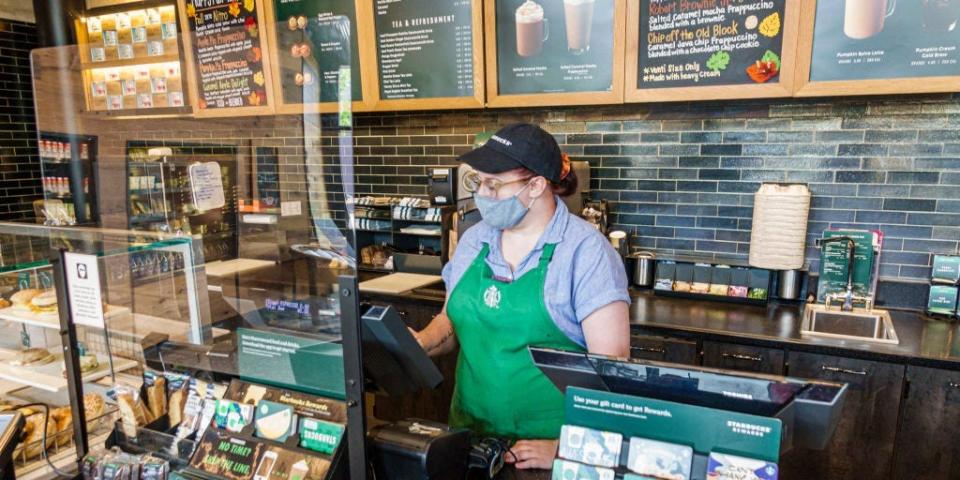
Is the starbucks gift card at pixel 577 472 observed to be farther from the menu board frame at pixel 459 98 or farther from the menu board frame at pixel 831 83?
the menu board frame at pixel 459 98

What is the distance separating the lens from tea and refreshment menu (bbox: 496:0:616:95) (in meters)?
3.01

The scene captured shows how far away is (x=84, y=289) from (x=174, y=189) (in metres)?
0.92

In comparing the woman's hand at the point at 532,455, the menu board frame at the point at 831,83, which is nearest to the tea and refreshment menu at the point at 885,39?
the menu board frame at the point at 831,83

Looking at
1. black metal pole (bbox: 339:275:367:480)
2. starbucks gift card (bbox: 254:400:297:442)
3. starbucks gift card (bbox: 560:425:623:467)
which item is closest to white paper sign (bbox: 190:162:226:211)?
starbucks gift card (bbox: 254:400:297:442)

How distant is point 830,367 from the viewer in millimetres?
2338

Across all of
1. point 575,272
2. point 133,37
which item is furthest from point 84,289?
point 133,37

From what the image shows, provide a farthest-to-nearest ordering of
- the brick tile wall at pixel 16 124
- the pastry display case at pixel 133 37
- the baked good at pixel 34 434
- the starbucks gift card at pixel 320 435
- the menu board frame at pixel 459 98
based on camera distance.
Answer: the brick tile wall at pixel 16 124, the pastry display case at pixel 133 37, the menu board frame at pixel 459 98, the baked good at pixel 34 434, the starbucks gift card at pixel 320 435

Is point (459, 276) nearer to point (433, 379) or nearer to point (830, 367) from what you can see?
point (433, 379)

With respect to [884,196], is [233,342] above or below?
below

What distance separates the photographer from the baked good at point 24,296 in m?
1.73

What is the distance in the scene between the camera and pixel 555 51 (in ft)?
10.3

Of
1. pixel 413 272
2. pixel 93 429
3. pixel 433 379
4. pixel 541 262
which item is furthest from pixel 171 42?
pixel 433 379

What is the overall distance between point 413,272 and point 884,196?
2.61 meters

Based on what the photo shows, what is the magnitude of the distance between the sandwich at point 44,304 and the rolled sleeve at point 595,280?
1541mm
